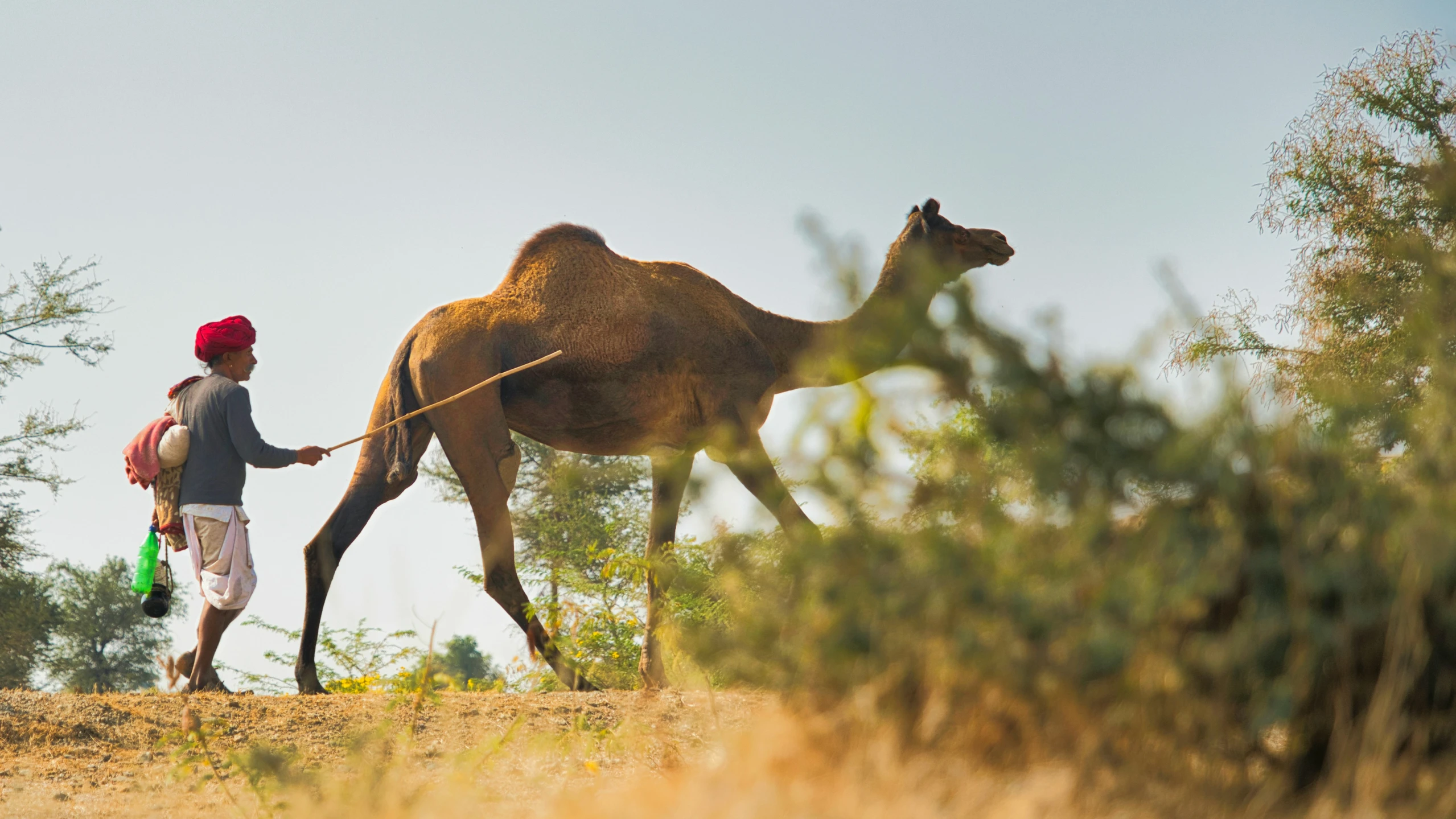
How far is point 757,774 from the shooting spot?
7.52ft

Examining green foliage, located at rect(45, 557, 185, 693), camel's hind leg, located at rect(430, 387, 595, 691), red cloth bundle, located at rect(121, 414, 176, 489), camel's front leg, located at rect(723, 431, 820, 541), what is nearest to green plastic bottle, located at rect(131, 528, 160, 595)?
red cloth bundle, located at rect(121, 414, 176, 489)

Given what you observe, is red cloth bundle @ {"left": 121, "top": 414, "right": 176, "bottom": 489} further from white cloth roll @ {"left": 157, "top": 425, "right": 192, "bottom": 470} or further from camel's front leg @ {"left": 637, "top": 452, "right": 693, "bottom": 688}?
camel's front leg @ {"left": 637, "top": 452, "right": 693, "bottom": 688}

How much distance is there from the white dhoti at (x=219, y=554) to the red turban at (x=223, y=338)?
0.90 m

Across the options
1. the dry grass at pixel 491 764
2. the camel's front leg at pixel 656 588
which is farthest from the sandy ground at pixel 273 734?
the camel's front leg at pixel 656 588

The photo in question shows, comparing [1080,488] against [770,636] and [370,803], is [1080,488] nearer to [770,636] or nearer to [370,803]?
[770,636]

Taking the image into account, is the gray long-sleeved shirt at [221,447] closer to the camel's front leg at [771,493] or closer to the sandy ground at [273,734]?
the sandy ground at [273,734]

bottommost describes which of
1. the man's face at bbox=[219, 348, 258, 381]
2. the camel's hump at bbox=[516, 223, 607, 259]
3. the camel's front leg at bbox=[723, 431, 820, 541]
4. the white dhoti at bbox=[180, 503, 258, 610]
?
the camel's front leg at bbox=[723, 431, 820, 541]

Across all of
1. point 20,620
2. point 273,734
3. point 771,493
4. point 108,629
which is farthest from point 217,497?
point 108,629

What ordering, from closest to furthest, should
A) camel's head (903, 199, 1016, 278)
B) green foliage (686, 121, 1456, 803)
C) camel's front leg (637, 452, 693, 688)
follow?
green foliage (686, 121, 1456, 803) → camel's front leg (637, 452, 693, 688) → camel's head (903, 199, 1016, 278)

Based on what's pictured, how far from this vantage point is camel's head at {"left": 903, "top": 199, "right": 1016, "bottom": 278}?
28.6 ft

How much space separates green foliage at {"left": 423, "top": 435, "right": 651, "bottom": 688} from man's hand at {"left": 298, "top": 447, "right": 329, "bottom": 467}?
150 cm

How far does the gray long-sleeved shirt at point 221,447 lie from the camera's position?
694 cm

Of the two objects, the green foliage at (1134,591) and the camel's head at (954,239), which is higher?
the camel's head at (954,239)

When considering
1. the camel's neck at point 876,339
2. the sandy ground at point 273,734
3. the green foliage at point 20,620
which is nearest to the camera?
the camel's neck at point 876,339
